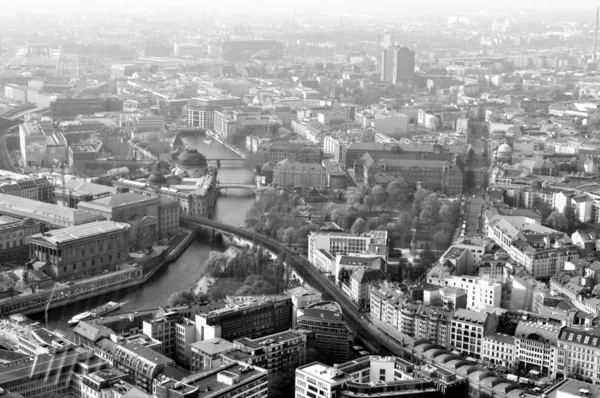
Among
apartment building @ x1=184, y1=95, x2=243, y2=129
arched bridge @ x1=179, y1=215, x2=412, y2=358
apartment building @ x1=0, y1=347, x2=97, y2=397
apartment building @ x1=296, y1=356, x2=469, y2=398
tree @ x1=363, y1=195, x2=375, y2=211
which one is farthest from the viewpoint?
apartment building @ x1=184, y1=95, x2=243, y2=129

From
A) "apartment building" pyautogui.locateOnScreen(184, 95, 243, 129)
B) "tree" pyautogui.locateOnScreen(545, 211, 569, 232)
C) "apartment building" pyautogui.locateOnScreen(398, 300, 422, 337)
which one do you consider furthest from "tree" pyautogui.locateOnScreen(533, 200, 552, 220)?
"apartment building" pyautogui.locateOnScreen(184, 95, 243, 129)

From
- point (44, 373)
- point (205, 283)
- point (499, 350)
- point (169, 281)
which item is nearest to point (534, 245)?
point (499, 350)

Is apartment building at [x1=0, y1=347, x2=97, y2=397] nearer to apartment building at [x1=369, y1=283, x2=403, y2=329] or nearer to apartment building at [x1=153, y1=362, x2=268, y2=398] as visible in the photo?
apartment building at [x1=153, y1=362, x2=268, y2=398]

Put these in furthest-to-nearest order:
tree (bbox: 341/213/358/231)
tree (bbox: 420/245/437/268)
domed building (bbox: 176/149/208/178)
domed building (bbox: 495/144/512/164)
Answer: domed building (bbox: 495/144/512/164) < domed building (bbox: 176/149/208/178) < tree (bbox: 341/213/358/231) < tree (bbox: 420/245/437/268)

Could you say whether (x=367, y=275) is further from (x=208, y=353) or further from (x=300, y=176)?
(x=300, y=176)

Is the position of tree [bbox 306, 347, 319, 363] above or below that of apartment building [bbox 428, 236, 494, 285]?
below

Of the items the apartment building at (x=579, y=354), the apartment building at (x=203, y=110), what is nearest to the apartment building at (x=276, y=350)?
the apartment building at (x=579, y=354)
